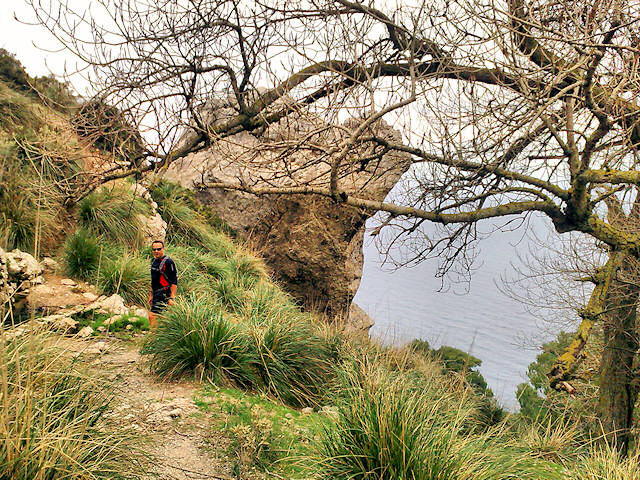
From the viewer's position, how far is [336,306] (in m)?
12.2

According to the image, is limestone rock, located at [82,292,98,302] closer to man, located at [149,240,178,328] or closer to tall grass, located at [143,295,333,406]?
man, located at [149,240,178,328]

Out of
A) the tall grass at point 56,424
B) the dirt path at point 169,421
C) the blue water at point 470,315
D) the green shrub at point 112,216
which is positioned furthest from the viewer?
the green shrub at point 112,216

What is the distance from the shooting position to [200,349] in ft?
16.4

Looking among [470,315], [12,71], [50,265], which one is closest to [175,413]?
[50,265]

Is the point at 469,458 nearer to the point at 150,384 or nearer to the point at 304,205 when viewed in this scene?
the point at 150,384

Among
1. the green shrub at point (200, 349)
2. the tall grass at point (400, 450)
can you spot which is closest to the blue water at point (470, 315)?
the tall grass at point (400, 450)

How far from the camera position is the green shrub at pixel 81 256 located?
774cm

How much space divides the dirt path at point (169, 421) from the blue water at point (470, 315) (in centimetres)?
211

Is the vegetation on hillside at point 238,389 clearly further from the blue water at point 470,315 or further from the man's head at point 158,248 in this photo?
the man's head at point 158,248

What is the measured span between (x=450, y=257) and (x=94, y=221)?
6.23 meters

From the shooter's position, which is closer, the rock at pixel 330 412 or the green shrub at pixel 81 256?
the rock at pixel 330 412

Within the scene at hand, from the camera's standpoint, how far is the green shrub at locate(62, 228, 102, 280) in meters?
7.74

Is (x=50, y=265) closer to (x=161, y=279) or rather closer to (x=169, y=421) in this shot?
(x=161, y=279)

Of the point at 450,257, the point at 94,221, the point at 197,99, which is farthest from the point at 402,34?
the point at 94,221
